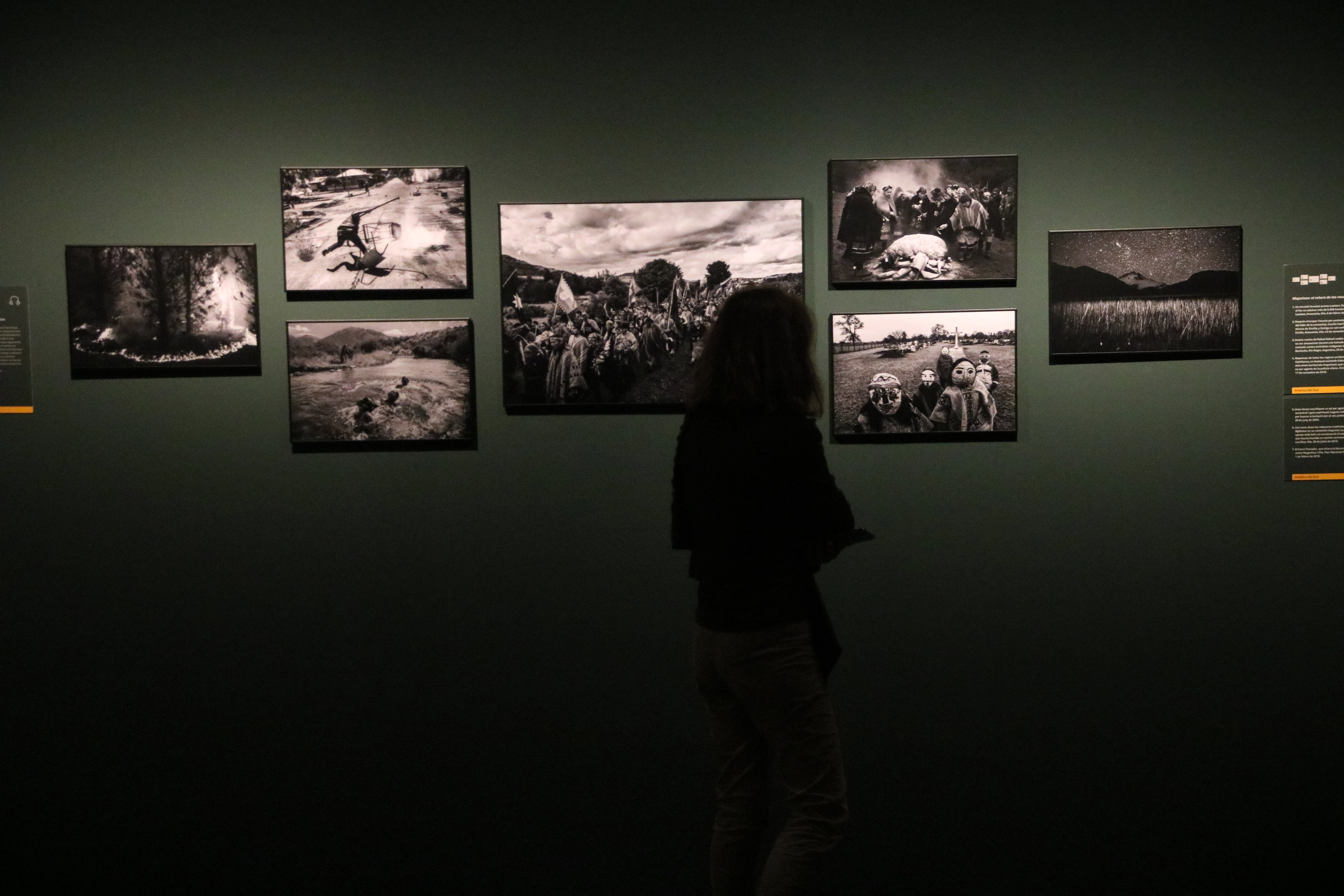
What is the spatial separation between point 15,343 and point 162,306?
0.46 meters

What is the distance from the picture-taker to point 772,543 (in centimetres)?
171

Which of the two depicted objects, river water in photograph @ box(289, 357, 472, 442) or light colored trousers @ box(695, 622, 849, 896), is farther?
river water in photograph @ box(289, 357, 472, 442)

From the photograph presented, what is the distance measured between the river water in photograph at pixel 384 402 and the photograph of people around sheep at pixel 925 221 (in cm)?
116

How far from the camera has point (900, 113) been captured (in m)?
2.46

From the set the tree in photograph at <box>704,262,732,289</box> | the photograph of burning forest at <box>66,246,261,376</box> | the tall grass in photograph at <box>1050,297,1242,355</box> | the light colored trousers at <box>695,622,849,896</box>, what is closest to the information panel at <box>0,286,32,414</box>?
the photograph of burning forest at <box>66,246,261,376</box>

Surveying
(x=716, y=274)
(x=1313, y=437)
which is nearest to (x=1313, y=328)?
(x=1313, y=437)

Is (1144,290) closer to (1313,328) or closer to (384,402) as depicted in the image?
(1313,328)

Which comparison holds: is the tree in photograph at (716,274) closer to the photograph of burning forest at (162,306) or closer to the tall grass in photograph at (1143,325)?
the tall grass in photograph at (1143,325)

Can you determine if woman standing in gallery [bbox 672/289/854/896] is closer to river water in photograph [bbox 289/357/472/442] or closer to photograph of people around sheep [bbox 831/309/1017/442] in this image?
photograph of people around sheep [bbox 831/309/1017/442]

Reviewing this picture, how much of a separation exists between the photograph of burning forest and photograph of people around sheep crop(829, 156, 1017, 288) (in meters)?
1.72

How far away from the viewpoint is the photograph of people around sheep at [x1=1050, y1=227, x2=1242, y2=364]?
2432mm

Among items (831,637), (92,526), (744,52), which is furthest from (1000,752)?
(92,526)

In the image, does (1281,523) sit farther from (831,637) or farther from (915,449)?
(831,637)

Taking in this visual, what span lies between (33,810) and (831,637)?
96.4 inches
